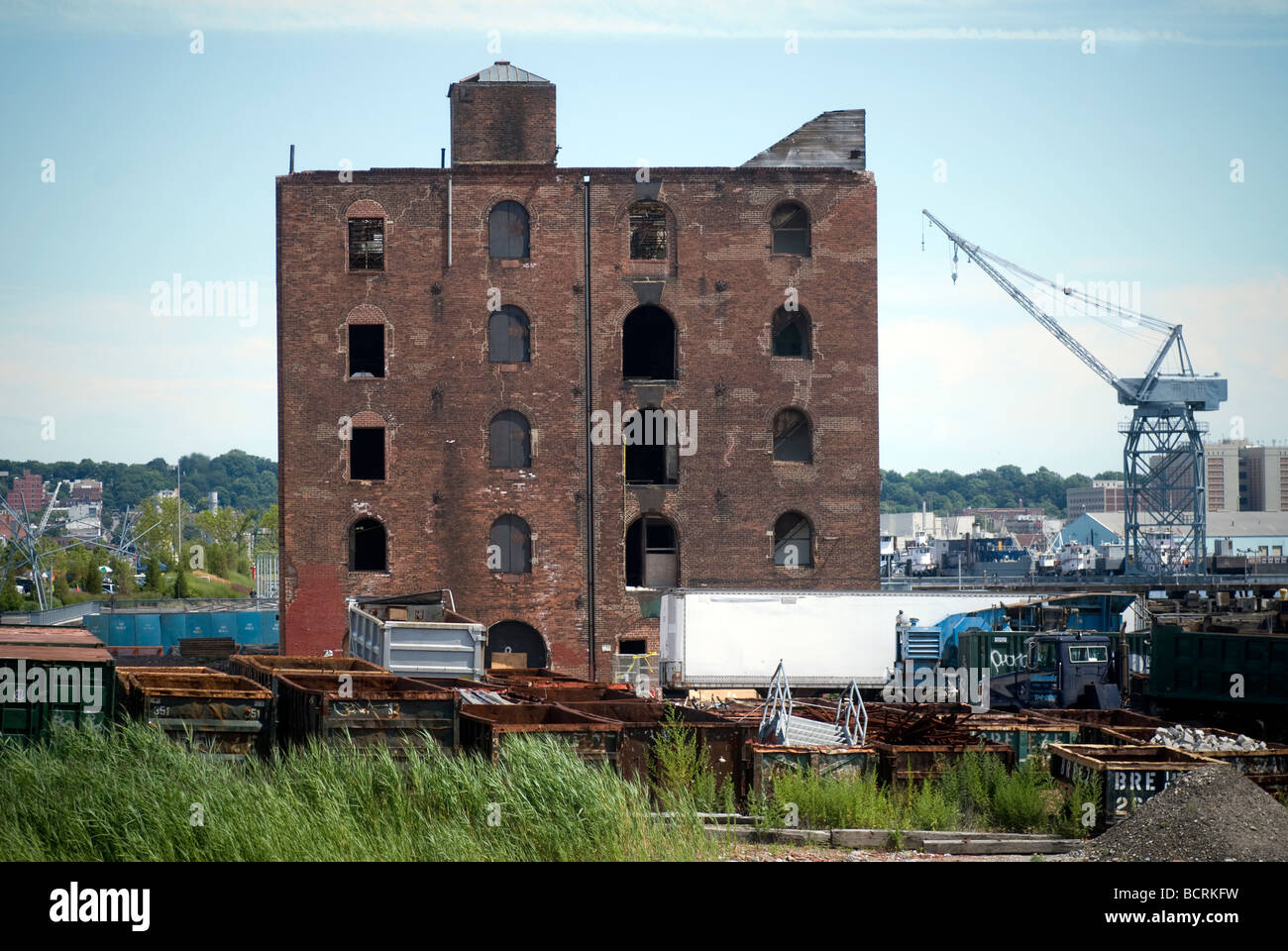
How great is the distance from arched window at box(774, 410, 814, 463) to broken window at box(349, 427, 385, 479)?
432 inches

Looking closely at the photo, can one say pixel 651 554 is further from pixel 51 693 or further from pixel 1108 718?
pixel 51 693

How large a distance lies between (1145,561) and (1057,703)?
79.7 metres

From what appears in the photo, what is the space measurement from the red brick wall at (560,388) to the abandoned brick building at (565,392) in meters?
0.06

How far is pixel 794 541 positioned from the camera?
39.3 meters

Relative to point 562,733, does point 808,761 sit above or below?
below

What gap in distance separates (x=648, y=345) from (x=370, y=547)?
997cm

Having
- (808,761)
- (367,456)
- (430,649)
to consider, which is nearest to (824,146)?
(367,456)

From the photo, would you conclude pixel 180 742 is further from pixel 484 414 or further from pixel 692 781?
pixel 484 414

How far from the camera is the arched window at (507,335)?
38812 mm

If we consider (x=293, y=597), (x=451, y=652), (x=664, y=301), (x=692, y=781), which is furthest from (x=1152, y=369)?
(x=692, y=781)

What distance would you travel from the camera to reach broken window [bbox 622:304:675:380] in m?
40.8

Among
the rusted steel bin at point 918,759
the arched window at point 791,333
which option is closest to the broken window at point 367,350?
the arched window at point 791,333

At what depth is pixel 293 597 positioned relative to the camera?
3772 centimetres

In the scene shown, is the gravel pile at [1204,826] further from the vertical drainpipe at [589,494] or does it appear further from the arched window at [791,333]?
the arched window at [791,333]
